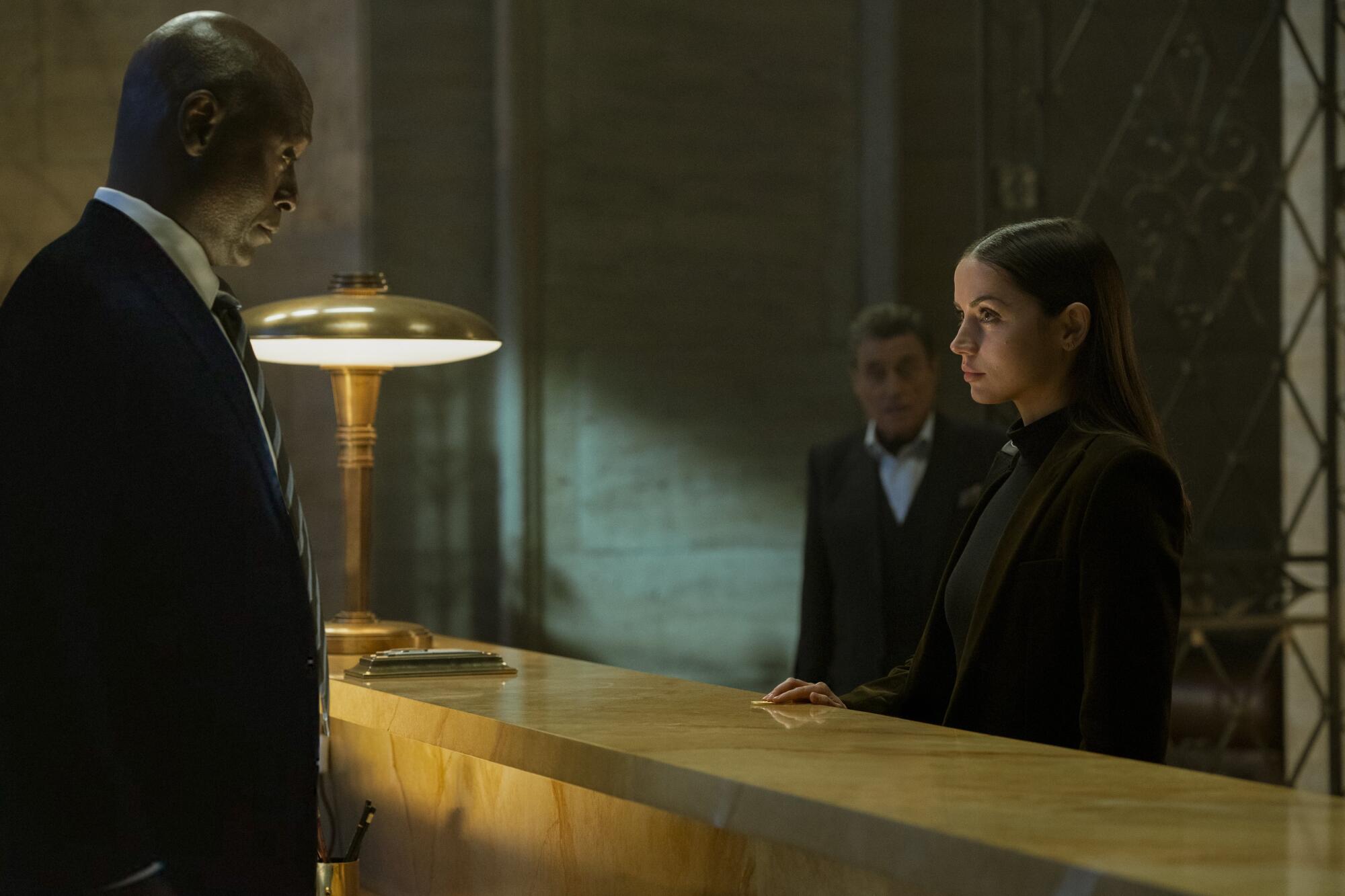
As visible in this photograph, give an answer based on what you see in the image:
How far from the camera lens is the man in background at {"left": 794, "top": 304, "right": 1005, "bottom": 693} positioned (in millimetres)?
4477

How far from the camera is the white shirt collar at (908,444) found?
4.62 m

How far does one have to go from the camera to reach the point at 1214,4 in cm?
626

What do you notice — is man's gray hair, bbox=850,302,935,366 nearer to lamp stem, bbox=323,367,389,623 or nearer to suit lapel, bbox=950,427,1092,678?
lamp stem, bbox=323,367,389,623

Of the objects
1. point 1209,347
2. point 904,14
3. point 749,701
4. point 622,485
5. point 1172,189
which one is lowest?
point 749,701

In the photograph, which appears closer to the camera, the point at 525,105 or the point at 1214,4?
the point at 525,105

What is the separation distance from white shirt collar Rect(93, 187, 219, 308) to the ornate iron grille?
4.31 metres

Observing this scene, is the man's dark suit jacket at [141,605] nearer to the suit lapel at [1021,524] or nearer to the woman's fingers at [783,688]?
the woman's fingers at [783,688]

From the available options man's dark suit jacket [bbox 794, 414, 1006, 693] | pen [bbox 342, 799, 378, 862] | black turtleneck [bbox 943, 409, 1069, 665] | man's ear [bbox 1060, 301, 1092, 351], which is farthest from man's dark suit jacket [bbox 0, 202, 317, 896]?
man's dark suit jacket [bbox 794, 414, 1006, 693]

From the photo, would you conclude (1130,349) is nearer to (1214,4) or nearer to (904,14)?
(904,14)

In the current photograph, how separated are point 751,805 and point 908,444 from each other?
3034mm

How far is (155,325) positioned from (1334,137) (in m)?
5.28

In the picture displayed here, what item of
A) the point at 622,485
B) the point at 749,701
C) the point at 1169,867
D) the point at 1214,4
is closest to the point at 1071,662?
the point at 749,701

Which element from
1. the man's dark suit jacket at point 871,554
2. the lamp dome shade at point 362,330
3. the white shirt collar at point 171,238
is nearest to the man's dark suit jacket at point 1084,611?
the white shirt collar at point 171,238

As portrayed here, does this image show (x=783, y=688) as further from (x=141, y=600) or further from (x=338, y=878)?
(x=141, y=600)
